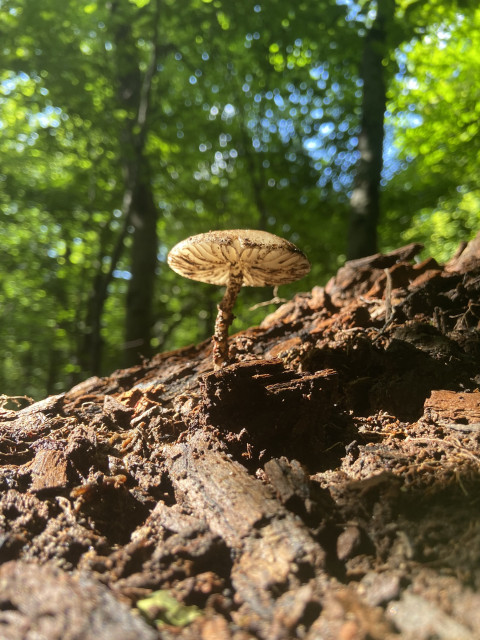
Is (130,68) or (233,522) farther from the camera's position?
(130,68)

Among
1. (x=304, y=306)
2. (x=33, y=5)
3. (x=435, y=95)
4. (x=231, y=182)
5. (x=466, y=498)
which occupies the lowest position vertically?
(x=466, y=498)

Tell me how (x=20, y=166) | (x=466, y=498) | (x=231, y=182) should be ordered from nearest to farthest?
(x=466, y=498) < (x=20, y=166) < (x=231, y=182)

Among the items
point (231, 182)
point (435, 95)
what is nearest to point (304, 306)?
point (231, 182)

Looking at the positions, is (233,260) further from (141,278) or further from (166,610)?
(141,278)

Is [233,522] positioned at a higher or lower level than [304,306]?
lower

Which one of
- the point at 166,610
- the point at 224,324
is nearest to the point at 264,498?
the point at 166,610

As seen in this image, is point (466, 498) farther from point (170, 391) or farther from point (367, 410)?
point (170, 391)
